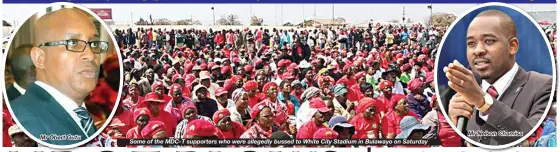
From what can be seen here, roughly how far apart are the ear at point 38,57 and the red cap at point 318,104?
2501 millimetres

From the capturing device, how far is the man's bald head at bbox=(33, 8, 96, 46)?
6859 mm

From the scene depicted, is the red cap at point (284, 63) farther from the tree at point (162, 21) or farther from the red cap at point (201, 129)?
the tree at point (162, 21)

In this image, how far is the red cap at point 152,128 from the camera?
6941mm

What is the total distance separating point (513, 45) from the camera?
22.3 feet

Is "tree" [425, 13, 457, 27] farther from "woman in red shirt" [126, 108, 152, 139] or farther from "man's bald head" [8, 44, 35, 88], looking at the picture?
"man's bald head" [8, 44, 35, 88]

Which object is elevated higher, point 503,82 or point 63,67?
point 63,67

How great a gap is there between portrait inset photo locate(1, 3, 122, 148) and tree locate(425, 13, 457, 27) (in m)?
2.91

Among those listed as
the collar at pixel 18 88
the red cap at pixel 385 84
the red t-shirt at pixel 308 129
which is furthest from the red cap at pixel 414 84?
the collar at pixel 18 88

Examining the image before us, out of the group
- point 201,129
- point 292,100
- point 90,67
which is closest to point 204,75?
point 201,129

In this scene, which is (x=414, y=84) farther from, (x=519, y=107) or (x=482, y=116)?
(x=519, y=107)

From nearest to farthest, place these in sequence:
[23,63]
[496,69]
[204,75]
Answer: [496,69] → [23,63] → [204,75]

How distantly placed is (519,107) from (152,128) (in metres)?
3.41

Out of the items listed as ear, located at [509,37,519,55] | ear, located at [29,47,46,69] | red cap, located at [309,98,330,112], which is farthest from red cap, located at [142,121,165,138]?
ear, located at [509,37,519,55]

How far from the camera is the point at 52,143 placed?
7.07 m
